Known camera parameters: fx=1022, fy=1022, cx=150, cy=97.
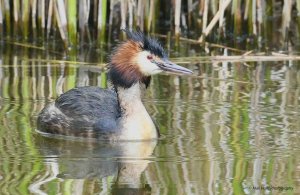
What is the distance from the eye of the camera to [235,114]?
27.5 feet

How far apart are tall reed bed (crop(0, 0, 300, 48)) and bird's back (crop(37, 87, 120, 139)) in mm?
2677

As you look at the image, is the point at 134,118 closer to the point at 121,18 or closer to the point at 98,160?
the point at 98,160

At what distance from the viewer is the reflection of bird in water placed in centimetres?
649

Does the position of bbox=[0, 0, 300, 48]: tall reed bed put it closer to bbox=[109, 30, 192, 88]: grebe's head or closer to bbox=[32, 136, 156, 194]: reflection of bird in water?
bbox=[109, 30, 192, 88]: grebe's head

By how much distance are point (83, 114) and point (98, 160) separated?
3.31 ft

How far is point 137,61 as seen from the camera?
25.8ft

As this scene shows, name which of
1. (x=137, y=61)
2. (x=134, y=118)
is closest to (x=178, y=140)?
(x=134, y=118)

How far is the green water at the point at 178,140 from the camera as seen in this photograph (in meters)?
6.37

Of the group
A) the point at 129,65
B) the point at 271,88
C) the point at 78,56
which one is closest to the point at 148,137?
the point at 129,65

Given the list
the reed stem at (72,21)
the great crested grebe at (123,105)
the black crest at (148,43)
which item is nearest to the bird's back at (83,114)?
the great crested grebe at (123,105)

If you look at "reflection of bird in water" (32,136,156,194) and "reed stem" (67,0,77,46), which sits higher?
"reed stem" (67,0,77,46)

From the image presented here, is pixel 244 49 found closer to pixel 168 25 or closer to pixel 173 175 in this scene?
pixel 168 25

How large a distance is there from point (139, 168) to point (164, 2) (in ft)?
20.7

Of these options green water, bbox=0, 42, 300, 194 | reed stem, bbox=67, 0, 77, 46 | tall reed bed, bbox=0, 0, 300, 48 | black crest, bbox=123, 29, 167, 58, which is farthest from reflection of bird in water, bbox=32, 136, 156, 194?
tall reed bed, bbox=0, 0, 300, 48
